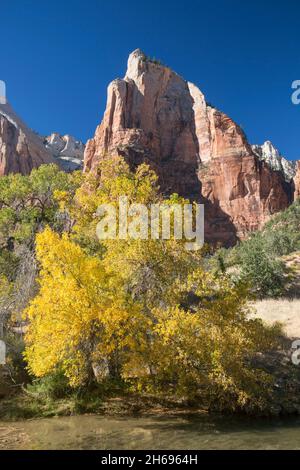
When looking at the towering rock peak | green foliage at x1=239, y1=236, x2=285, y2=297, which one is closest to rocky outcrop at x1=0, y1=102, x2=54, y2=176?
the towering rock peak

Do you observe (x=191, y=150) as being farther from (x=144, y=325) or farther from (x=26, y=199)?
(x=144, y=325)

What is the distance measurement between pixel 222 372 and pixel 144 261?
13.9 feet

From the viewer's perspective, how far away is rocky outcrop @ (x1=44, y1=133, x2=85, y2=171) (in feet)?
502

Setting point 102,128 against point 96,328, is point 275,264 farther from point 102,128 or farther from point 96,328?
point 102,128

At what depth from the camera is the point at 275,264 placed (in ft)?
106

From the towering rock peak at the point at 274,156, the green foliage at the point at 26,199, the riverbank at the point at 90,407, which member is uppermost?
the towering rock peak at the point at 274,156

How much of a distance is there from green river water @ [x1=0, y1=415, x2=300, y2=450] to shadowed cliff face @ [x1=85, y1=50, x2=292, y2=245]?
3214 inches

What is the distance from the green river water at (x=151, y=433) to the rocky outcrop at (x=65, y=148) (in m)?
142

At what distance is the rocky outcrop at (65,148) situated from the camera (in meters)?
153

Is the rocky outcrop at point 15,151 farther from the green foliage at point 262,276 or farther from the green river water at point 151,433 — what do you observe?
the green river water at point 151,433

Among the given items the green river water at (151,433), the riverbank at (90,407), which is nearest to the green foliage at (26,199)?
the riverbank at (90,407)

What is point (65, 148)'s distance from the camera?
6516 inches

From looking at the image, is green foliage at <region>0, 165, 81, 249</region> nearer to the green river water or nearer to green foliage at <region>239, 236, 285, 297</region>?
the green river water
